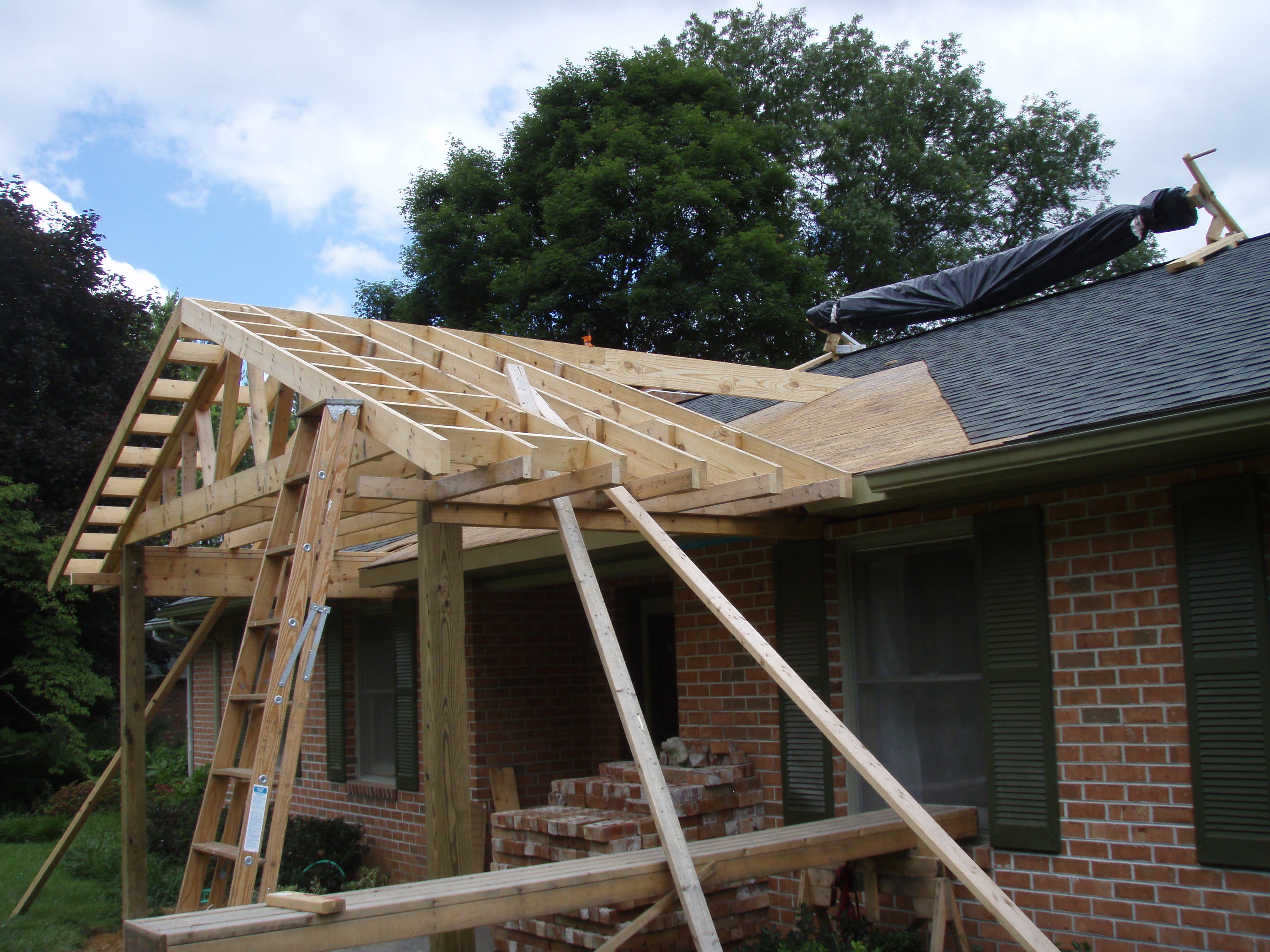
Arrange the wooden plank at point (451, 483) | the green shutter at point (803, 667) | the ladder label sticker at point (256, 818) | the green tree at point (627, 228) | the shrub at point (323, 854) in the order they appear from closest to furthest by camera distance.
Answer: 1. the ladder label sticker at point (256, 818)
2. the wooden plank at point (451, 483)
3. the green shutter at point (803, 667)
4. the shrub at point (323, 854)
5. the green tree at point (627, 228)

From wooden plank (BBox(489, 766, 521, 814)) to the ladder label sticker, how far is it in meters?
4.95

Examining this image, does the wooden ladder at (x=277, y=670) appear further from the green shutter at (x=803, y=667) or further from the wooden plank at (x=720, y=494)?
the green shutter at (x=803, y=667)

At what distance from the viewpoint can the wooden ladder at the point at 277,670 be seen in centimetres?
457

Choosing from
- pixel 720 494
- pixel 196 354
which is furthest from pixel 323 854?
pixel 720 494

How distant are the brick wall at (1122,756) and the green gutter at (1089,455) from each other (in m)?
0.17

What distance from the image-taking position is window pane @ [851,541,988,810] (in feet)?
20.1

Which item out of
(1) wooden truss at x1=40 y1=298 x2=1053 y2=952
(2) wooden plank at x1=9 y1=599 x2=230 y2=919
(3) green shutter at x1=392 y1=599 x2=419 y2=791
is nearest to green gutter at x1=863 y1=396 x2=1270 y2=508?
(1) wooden truss at x1=40 y1=298 x2=1053 y2=952

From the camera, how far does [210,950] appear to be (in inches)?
144

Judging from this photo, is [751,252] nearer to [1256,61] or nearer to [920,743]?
[1256,61]

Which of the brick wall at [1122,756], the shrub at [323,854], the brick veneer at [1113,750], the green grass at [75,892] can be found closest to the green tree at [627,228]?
the green grass at [75,892]

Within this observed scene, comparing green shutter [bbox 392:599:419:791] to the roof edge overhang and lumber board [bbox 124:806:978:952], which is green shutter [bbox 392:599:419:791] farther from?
the roof edge overhang

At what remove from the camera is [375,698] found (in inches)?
448

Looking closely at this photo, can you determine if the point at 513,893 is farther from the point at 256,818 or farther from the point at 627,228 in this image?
the point at 627,228

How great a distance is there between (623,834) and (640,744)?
1548mm
